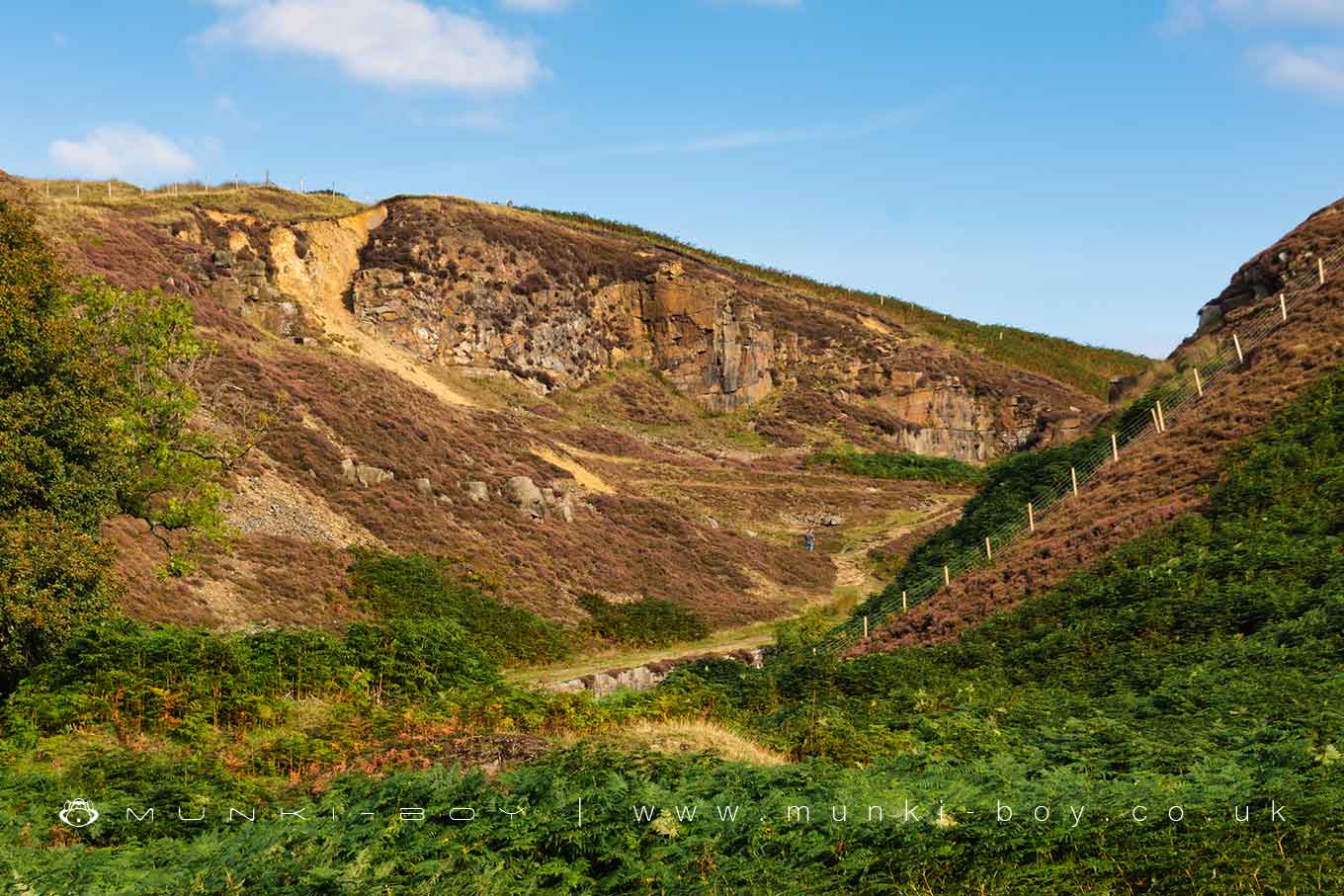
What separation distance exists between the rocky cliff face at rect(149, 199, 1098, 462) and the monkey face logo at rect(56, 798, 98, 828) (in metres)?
58.7

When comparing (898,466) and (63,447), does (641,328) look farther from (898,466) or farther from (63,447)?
(63,447)

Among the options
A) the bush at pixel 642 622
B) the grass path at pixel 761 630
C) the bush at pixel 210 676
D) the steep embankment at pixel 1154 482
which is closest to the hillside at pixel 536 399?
the grass path at pixel 761 630

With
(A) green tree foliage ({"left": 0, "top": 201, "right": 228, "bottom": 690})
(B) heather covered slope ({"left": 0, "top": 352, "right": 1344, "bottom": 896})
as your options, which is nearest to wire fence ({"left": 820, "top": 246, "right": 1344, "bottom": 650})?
(B) heather covered slope ({"left": 0, "top": 352, "right": 1344, "bottom": 896})

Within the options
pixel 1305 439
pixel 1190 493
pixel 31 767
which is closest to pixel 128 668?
pixel 31 767

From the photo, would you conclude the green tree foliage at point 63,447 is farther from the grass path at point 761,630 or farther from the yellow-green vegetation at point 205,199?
the yellow-green vegetation at point 205,199

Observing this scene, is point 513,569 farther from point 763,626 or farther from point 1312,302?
point 1312,302

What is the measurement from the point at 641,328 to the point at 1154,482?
198 ft

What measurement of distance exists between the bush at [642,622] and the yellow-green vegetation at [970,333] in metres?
59.9

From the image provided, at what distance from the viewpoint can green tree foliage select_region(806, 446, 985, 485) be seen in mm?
72125

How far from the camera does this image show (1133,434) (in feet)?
114

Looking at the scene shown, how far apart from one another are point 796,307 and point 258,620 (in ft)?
226

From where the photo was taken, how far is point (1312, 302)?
33062 millimetres

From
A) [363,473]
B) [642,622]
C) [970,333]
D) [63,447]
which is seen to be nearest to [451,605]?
[642,622]

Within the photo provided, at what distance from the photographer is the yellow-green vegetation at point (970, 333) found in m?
96.7
